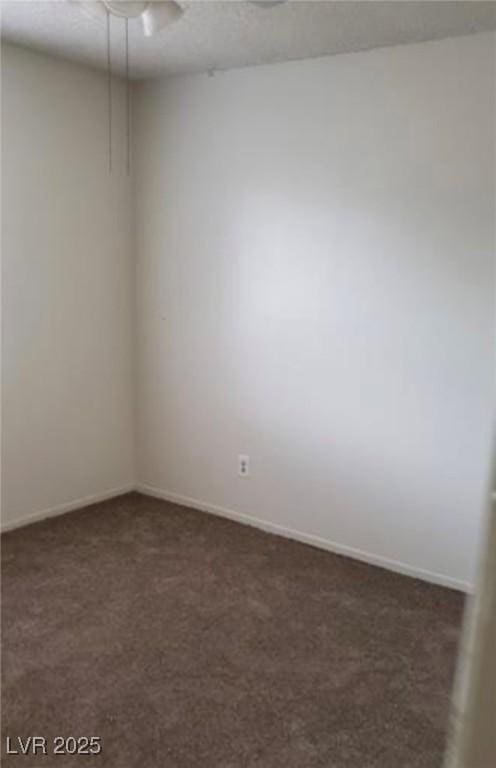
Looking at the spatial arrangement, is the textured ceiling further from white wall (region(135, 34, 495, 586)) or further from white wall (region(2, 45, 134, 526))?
white wall (region(2, 45, 134, 526))

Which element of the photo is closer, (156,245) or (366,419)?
(366,419)

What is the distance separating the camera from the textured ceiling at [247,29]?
8.30 ft

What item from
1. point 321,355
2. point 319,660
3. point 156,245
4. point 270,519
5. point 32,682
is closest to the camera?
point 32,682

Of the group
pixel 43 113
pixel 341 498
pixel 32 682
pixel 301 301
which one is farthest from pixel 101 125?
pixel 32 682

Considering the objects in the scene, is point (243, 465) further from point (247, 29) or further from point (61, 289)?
point (247, 29)

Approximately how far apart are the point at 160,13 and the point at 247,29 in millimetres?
842

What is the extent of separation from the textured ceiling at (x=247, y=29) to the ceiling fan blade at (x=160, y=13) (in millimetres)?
429

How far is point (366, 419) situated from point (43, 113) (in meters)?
2.26

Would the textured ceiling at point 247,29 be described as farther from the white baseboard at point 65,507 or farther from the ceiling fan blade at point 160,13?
the white baseboard at point 65,507

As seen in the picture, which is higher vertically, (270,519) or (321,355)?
(321,355)

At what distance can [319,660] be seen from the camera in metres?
2.51

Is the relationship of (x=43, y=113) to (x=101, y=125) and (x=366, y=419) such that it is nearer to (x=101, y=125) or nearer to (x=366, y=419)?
(x=101, y=125)

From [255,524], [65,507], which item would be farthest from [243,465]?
[65,507]

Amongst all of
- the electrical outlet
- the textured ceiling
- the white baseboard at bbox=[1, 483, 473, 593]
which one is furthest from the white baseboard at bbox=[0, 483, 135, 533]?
the textured ceiling
